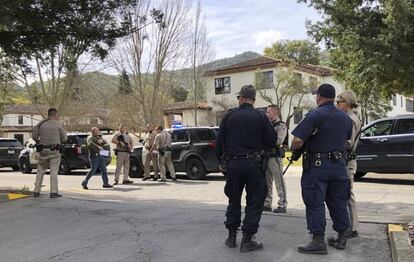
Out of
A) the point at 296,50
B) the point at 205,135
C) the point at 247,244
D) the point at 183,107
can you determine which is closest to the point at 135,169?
the point at 205,135

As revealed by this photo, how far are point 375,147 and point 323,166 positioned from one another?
8984 millimetres

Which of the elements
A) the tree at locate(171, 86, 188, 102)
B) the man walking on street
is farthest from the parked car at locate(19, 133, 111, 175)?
the tree at locate(171, 86, 188, 102)

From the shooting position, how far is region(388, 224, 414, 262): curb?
554 cm

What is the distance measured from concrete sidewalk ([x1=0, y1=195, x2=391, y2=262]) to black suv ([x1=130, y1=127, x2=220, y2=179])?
692 centimetres

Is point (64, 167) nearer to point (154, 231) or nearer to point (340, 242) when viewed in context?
point (154, 231)

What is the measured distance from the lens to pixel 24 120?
81.7 metres

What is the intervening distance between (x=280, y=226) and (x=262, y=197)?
1391mm

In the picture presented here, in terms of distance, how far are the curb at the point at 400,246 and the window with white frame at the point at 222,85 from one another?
39.4 metres

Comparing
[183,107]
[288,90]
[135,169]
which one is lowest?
[135,169]

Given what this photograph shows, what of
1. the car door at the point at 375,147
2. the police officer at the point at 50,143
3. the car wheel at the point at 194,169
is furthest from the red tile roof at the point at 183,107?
the police officer at the point at 50,143

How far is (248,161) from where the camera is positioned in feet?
20.3

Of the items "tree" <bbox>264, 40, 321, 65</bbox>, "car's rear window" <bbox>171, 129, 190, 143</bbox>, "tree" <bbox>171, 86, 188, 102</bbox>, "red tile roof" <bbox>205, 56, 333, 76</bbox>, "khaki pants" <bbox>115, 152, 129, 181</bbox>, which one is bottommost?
"khaki pants" <bbox>115, 152, 129, 181</bbox>

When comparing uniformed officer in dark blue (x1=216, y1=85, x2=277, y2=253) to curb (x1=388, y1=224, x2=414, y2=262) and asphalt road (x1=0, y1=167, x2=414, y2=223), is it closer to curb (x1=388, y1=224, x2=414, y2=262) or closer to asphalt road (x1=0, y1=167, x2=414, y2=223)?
curb (x1=388, y1=224, x2=414, y2=262)

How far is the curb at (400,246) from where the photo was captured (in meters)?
5.54
